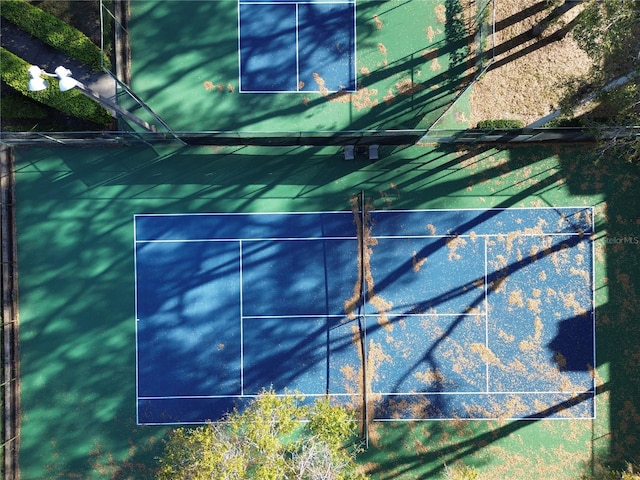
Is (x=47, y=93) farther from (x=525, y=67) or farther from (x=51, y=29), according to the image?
(x=525, y=67)

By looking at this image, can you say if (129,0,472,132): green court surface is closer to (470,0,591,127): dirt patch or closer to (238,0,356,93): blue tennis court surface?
(238,0,356,93): blue tennis court surface

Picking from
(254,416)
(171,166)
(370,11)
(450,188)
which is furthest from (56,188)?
(450,188)

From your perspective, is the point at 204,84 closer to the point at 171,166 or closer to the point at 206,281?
the point at 171,166

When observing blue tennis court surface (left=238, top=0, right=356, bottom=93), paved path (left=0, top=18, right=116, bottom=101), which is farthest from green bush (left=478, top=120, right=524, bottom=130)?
paved path (left=0, top=18, right=116, bottom=101)

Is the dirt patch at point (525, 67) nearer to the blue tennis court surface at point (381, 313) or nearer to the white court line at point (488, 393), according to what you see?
the blue tennis court surface at point (381, 313)

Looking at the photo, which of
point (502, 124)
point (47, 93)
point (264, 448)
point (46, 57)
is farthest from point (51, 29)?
point (502, 124)

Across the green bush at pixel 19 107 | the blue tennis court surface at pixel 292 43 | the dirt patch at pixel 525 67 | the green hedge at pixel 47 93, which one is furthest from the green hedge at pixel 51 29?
the dirt patch at pixel 525 67
